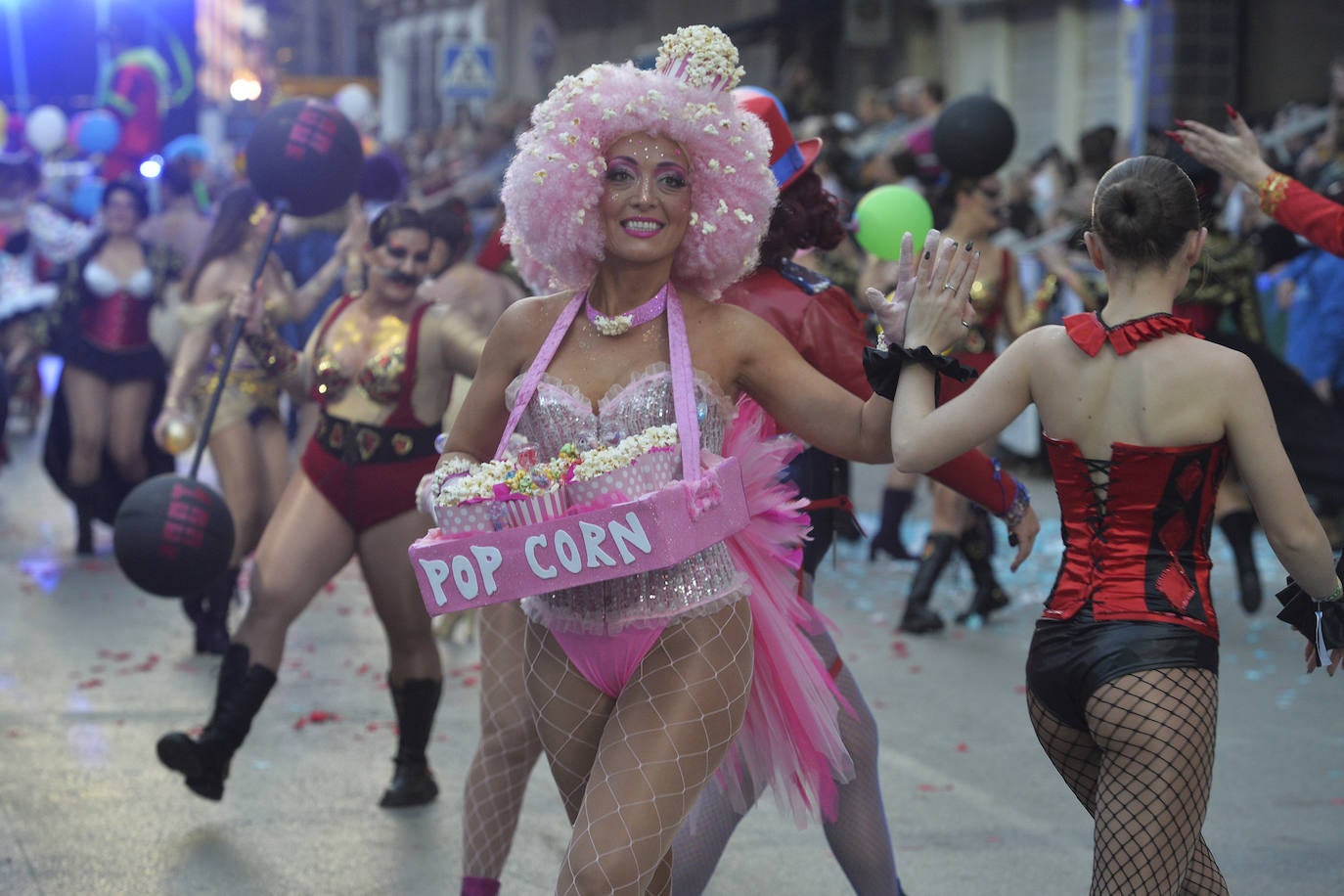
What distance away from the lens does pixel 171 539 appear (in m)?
5.09

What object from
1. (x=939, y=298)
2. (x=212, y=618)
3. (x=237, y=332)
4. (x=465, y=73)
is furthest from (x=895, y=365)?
(x=465, y=73)

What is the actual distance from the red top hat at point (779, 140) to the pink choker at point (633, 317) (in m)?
0.82

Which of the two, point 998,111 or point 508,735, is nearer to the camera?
point 508,735

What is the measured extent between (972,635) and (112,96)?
19.5m

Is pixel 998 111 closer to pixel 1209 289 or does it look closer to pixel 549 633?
pixel 1209 289

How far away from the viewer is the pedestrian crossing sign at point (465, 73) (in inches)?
741

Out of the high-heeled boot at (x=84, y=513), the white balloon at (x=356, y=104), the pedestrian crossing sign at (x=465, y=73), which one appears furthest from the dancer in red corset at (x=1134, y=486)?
the pedestrian crossing sign at (x=465, y=73)

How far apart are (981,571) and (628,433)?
5058 mm

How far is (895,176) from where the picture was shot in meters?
10.7

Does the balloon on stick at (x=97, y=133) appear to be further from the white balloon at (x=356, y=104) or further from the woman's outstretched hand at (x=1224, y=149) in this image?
the woman's outstretched hand at (x=1224, y=149)

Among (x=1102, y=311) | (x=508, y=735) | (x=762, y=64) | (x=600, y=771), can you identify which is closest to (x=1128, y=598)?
(x=1102, y=311)

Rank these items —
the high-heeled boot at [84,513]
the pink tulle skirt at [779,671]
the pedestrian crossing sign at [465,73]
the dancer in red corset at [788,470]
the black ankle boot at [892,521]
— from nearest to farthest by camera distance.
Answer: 1. the pink tulle skirt at [779,671]
2. the dancer in red corset at [788,470]
3. the black ankle boot at [892,521]
4. the high-heeled boot at [84,513]
5. the pedestrian crossing sign at [465,73]

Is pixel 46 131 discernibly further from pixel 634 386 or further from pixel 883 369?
pixel 883 369

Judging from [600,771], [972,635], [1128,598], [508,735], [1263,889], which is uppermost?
[1128,598]
